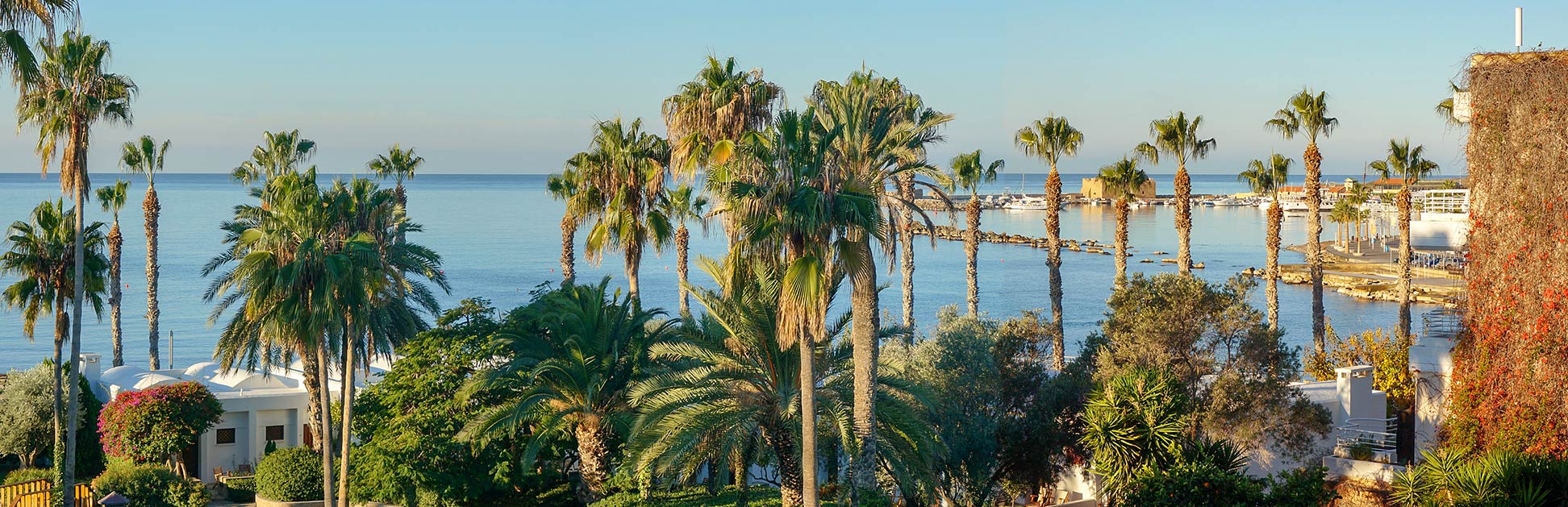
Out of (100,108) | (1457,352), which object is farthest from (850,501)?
(100,108)

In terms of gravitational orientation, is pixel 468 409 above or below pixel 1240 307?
below

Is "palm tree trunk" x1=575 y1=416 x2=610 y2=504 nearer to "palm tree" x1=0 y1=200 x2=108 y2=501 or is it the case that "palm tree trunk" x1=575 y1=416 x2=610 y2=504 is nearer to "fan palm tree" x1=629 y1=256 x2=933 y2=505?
"fan palm tree" x1=629 y1=256 x2=933 y2=505

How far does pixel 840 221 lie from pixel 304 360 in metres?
17.3

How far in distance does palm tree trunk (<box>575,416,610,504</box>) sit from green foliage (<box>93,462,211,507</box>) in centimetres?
1092

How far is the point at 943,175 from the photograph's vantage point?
2003 centimetres

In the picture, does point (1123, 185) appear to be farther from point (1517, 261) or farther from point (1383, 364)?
point (1517, 261)

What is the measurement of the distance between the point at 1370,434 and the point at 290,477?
81.3ft

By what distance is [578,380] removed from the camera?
83.0ft

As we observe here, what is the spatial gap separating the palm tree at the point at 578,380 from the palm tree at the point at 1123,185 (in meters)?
25.6

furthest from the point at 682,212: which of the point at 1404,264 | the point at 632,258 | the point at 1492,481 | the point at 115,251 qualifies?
the point at 1404,264

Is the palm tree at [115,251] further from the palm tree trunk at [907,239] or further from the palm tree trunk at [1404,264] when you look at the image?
the palm tree trunk at [1404,264]

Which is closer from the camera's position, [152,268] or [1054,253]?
[1054,253]

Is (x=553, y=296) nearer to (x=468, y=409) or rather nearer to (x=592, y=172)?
(x=468, y=409)

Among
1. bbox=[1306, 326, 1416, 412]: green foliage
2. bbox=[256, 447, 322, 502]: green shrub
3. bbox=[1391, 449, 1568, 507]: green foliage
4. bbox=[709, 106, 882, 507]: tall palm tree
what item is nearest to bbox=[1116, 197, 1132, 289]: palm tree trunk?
bbox=[1306, 326, 1416, 412]: green foliage
